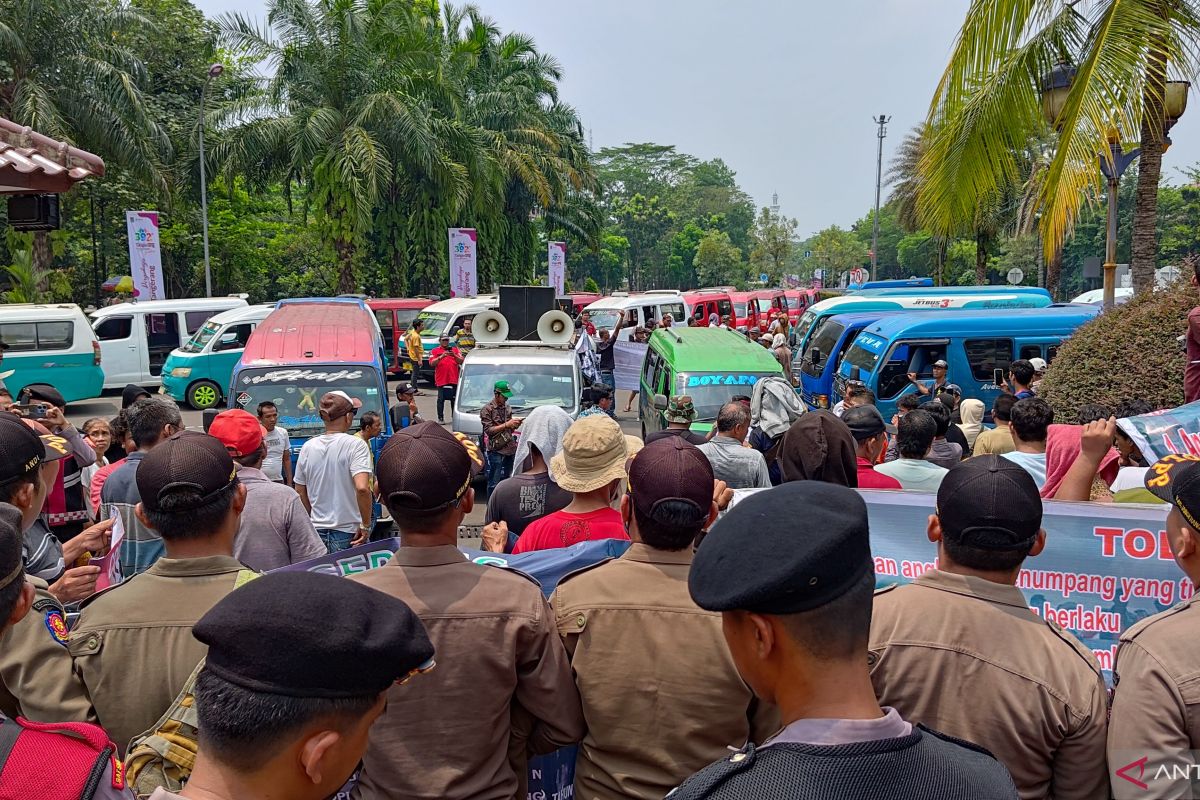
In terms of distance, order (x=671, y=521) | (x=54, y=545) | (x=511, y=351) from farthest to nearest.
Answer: (x=511, y=351) → (x=54, y=545) → (x=671, y=521)

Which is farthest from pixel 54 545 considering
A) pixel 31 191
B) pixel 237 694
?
pixel 237 694

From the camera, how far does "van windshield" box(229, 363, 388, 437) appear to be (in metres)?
9.70

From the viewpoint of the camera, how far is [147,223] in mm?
25062

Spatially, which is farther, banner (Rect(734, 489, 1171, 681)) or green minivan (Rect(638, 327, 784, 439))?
green minivan (Rect(638, 327, 784, 439))

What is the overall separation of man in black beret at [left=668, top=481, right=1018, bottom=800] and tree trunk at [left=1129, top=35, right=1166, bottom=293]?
7938 millimetres

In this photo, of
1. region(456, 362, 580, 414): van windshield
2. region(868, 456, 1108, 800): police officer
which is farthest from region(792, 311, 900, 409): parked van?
region(868, 456, 1108, 800): police officer

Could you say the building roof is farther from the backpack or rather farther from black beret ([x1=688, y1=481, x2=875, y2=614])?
black beret ([x1=688, y1=481, x2=875, y2=614])

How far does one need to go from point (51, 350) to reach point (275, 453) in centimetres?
1306

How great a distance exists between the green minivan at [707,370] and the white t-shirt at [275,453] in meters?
3.70

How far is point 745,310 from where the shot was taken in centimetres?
2944

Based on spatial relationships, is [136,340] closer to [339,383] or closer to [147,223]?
[147,223]

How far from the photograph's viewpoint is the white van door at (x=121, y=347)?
19.9 metres

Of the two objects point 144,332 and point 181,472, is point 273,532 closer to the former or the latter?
point 181,472

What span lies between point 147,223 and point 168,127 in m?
6.42
